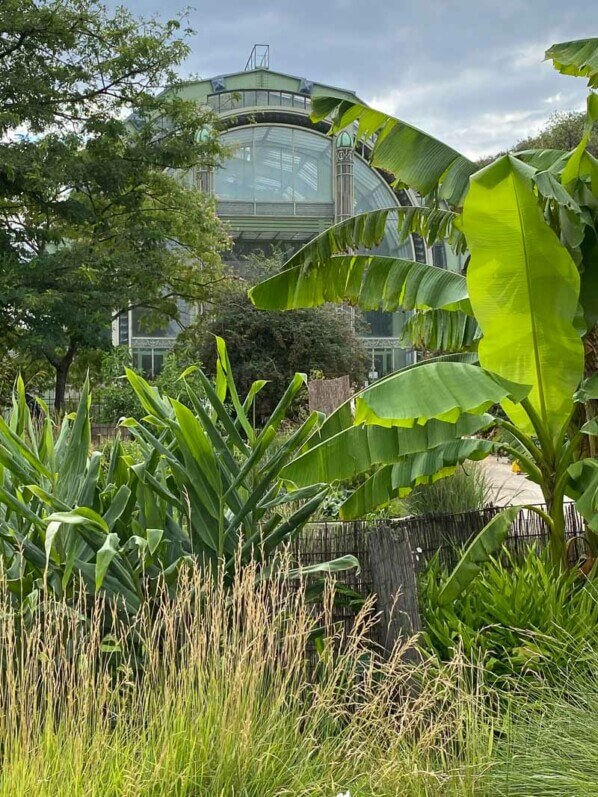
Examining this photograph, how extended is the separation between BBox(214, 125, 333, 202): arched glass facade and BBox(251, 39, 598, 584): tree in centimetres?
2871

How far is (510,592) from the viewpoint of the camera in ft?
14.8

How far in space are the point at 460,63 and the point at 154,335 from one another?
21.6 meters

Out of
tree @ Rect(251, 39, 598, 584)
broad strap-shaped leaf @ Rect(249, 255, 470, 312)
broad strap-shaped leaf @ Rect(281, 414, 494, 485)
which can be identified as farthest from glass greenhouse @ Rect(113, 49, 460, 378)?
broad strap-shaped leaf @ Rect(281, 414, 494, 485)

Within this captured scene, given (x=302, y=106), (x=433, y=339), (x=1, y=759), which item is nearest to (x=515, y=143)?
(x=302, y=106)

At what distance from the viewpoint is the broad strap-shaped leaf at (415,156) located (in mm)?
6133

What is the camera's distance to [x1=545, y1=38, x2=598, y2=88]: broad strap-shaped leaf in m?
5.83

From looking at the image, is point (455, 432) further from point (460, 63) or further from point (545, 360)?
point (460, 63)

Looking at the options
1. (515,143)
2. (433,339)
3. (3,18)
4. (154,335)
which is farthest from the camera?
(154,335)

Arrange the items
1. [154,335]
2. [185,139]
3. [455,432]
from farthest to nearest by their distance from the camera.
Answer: [154,335]
[185,139]
[455,432]

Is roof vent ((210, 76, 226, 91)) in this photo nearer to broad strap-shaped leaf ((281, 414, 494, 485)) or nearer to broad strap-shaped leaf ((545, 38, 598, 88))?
broad strap-shaped leaf ((545, 38, 598, 88))

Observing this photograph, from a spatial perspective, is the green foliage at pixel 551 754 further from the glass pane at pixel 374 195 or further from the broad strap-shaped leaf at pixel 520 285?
the glass pane at pixel 374 195

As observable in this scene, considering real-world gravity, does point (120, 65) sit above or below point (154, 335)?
above

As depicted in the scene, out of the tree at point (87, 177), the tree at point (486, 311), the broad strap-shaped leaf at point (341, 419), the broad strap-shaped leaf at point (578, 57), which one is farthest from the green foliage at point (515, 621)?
the tree at point (87, 177)

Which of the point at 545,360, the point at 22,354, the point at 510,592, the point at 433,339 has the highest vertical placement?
the point at 22,354
